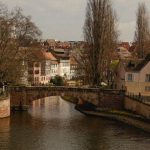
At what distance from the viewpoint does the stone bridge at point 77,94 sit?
2940 inches

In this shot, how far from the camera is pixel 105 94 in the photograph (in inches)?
2950

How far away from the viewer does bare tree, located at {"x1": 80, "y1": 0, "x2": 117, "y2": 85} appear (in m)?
78.5

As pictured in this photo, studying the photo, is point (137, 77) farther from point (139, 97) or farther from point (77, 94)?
point (77, 94)

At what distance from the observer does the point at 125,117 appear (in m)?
66.5

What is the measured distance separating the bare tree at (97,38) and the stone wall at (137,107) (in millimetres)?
8529

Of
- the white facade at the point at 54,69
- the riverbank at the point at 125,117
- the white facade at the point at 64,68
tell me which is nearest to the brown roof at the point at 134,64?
the riverbank at the point at 125,117

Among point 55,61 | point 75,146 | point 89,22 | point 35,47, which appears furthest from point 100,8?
point 55,61

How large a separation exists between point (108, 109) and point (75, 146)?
25.2 metres

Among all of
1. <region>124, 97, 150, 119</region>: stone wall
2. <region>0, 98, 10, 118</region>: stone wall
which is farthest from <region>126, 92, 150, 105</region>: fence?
<region>0, 98, 10, 118</region>: stone wall

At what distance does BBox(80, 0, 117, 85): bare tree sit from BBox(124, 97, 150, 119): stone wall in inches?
336

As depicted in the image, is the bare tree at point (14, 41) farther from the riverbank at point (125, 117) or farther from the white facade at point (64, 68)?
the white facade at point (64, 68)

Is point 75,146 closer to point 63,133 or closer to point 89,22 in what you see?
point 63,133

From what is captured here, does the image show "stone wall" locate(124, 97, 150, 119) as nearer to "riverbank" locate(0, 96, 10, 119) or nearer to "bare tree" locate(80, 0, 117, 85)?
"bare tree" locate(80, 0, 117, 85)

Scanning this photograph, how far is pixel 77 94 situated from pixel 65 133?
18.9m
